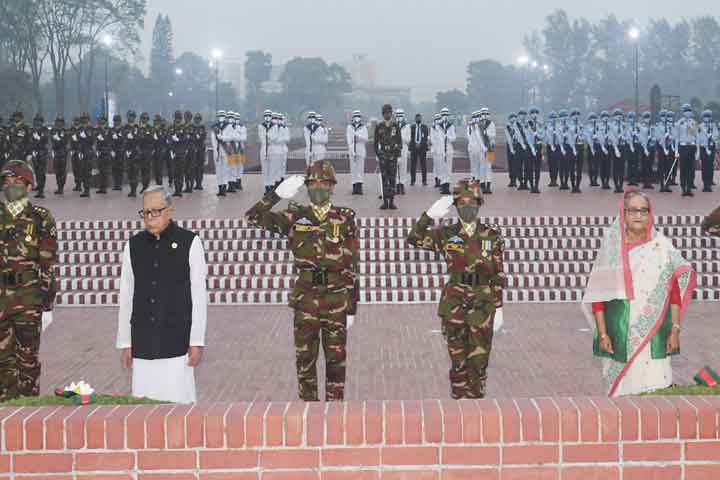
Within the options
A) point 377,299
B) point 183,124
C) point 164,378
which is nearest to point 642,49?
point 183,124

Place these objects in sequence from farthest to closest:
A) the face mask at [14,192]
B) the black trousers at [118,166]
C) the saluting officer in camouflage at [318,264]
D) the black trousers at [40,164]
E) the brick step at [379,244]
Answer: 1. the black trousers at [118,166]
2. the black trousers at [40,164]
3. the brick step at [379,244]
4. the face mask at [14,192]
5. the saluting officer in camouflage at [318,264]

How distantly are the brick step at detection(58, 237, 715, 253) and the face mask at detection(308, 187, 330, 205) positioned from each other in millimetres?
8273

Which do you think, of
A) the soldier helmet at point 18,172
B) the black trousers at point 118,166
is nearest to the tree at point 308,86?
the black trousers at point 118,166

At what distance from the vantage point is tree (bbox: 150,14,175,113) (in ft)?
372

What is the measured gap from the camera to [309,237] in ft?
20.1

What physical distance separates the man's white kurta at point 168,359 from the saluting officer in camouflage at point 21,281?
4.48ft

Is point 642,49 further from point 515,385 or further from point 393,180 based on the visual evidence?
point 515,385

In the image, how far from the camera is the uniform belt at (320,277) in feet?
20.0

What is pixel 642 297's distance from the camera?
550 centimetres

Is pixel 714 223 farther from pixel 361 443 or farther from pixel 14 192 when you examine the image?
pixel 14 192

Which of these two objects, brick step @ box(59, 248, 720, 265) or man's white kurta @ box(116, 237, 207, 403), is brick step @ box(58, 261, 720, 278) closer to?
brick step @ box(59, 248, 720, 265)

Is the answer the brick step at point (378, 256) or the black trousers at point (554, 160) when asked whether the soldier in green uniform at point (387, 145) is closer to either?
the brick step at point (378, 256)

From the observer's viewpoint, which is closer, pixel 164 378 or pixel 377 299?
pixel 164 378

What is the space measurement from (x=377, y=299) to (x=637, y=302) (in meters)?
7.37
